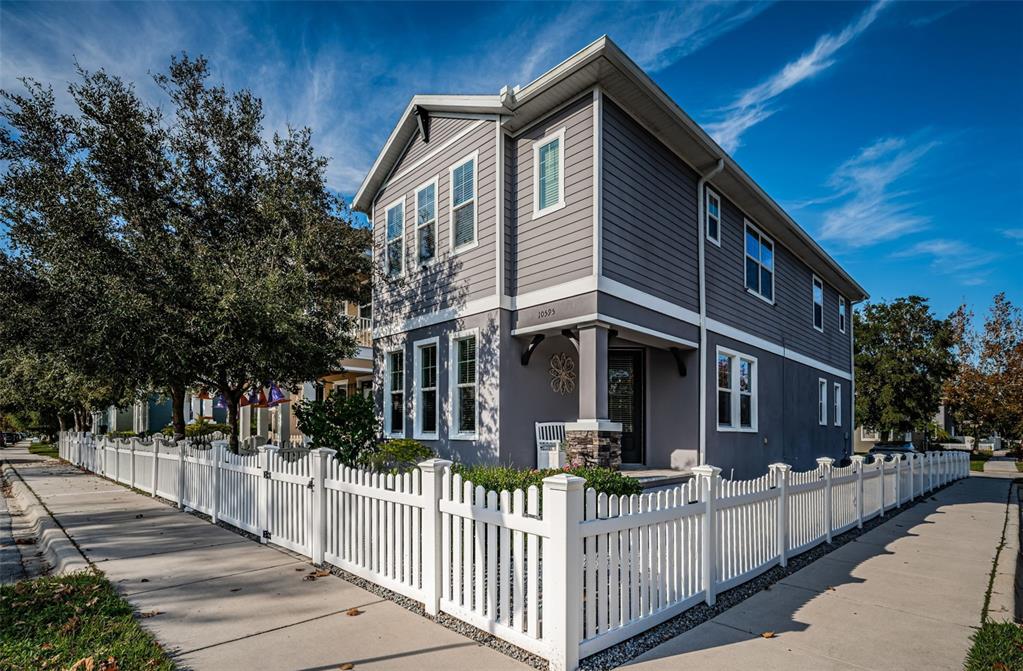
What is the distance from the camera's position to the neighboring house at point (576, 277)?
9.05 meters

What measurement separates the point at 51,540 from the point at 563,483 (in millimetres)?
7024

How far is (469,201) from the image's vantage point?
1079 centimetres

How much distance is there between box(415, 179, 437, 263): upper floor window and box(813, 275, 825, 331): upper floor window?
38.9 ft

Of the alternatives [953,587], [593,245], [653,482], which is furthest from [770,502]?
[593,245]

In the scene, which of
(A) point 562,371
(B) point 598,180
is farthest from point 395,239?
(B) point 598,180

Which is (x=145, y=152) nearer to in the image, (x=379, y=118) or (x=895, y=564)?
(x=379, y=118)

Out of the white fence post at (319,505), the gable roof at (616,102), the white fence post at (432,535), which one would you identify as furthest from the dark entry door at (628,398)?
the white fence post at (432,535)

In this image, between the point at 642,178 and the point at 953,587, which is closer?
the point at 953,587

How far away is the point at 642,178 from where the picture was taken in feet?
32.8

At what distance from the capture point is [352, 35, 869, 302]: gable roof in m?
8.69

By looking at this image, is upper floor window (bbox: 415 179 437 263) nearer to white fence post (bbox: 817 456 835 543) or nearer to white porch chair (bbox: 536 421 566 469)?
white porch chair (bbox: 536 421 566 469)

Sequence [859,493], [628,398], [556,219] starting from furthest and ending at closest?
[628,398], [556,219], [859,493]

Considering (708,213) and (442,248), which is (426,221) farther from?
(708,213)

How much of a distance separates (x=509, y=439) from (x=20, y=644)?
22.0ft
